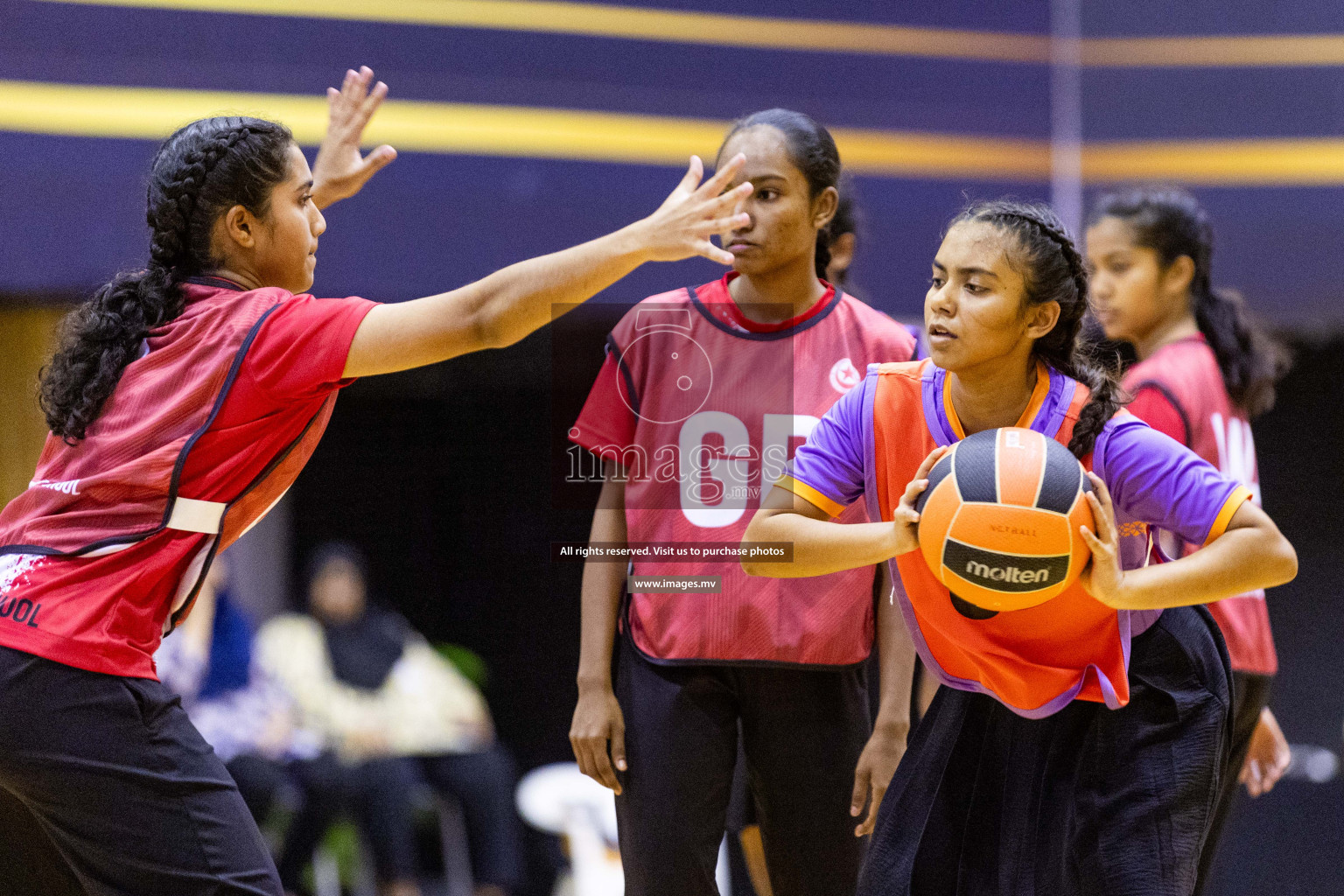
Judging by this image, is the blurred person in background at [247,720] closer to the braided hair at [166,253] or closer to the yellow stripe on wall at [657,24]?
the yellow stripe on wall at [657,24]

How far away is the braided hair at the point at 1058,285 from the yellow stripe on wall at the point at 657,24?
4.52m

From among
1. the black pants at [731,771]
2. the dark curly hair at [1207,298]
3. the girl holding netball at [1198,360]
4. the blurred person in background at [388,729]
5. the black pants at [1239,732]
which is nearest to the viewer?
the black pants at [731,771]

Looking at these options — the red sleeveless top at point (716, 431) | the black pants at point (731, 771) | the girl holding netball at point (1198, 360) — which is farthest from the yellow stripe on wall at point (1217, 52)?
the black pants at point (731, 771)

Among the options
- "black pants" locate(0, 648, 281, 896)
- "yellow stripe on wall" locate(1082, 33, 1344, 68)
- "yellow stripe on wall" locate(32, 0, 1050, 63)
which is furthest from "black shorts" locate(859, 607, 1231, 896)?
"yellow stripe on wall" locate(1082, 33, 1344, 68)

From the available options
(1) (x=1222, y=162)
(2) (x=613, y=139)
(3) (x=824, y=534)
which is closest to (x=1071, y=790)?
(3) (x=824, y=534)

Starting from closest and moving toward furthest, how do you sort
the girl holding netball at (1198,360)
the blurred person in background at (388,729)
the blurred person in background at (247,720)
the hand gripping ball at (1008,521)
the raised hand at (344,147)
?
the hand gripping ball at (1008,521) → the raised hand at (344,147) → the girl holding netball at (1198,360) → the blurred person in background at (247,720) → the blurred person in background at (388,729)

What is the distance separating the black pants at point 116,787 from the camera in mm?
2160

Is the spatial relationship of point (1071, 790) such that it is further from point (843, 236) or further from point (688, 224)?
point (843, 236)

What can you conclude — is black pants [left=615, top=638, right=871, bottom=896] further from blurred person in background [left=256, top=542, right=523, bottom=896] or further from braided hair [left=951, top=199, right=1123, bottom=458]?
blurred person in background [left=256, top=542, right=523, bottom=896]

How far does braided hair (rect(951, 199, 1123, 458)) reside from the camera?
234 centimetres

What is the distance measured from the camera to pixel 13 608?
2.23 meters

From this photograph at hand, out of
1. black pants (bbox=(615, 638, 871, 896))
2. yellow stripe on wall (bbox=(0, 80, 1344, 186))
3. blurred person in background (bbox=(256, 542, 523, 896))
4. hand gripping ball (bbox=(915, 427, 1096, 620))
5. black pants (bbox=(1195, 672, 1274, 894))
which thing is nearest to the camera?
hand gripping ball (bbox=(915, 427, 1096, 620))

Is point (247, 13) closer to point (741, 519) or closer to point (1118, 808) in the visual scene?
point (741, 519)

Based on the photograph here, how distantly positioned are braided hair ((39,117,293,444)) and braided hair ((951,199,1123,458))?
1359mm
